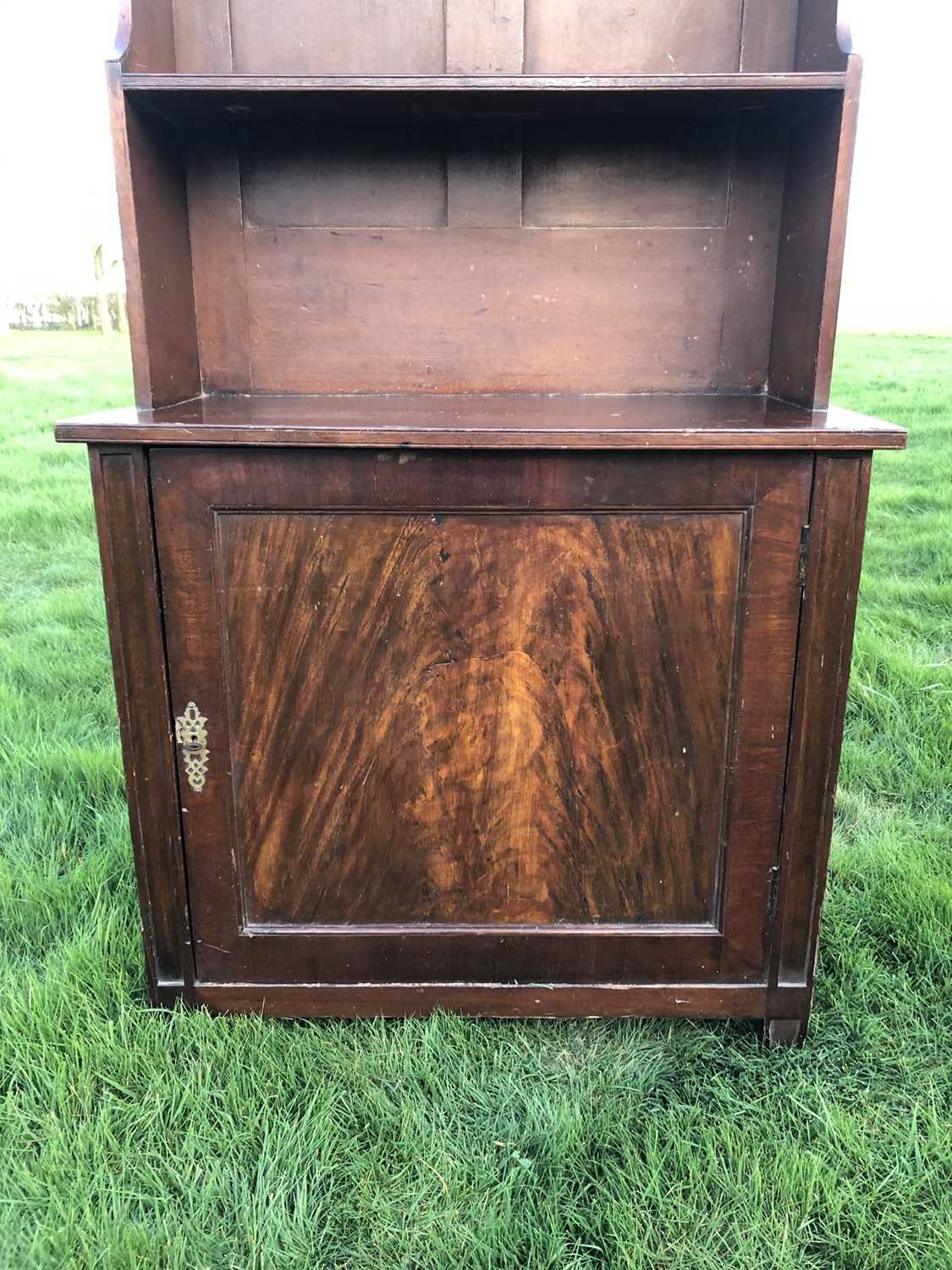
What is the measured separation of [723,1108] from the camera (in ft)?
5.28

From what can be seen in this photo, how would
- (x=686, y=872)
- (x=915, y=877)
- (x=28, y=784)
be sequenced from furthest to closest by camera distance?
(x=28, y=784), (x=915, y=877), (x=686, y=872)

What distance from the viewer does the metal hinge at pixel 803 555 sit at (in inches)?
60.0

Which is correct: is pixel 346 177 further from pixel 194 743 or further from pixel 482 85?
pixel 194 743

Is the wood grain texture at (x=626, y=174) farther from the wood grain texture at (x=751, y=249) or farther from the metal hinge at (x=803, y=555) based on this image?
the metal hinge at (x=803, y=555)

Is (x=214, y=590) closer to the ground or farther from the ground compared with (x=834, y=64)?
closer to the ground

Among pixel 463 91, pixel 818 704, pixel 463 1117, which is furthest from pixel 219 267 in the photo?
pixel 463 1117

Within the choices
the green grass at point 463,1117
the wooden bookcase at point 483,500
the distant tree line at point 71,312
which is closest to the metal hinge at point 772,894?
the wooden bookcase at point 483,500

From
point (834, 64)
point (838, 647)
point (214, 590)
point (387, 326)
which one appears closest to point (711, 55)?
point (834, 64)

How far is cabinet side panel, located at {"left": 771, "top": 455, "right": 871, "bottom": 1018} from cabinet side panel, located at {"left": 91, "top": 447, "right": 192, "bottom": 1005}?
1.08 metres

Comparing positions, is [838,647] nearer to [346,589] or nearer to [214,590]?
[346,589]

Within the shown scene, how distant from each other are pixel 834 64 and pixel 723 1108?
176 centimetres

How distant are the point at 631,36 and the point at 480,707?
4.37ft

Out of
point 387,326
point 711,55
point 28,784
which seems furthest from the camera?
point 28,784

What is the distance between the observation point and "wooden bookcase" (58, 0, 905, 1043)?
151 cm
